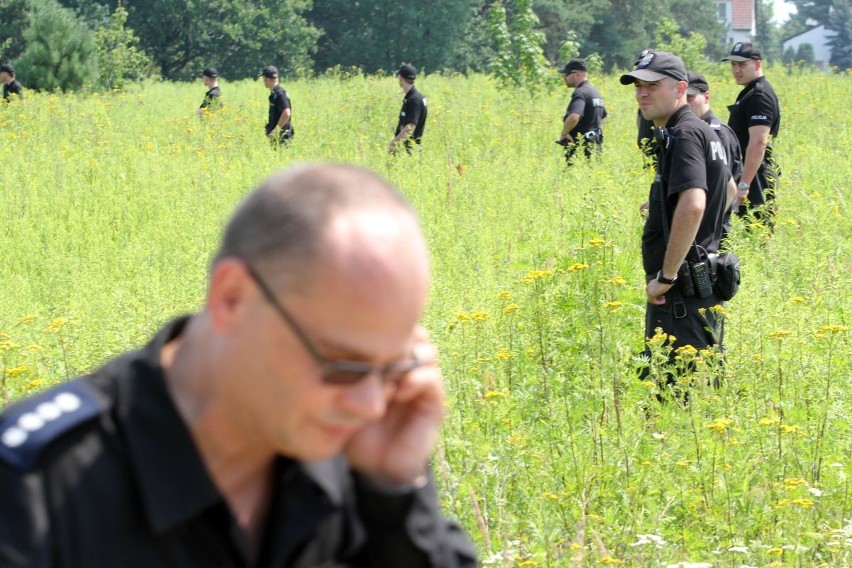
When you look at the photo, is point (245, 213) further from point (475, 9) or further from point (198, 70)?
point (475, 9)

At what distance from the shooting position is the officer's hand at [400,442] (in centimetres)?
168

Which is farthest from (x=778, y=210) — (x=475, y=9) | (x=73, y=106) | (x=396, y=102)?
(x=475, y=9)

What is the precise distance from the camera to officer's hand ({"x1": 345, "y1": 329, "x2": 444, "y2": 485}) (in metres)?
1.68

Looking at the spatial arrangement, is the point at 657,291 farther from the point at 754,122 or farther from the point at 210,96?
the point at 210,96

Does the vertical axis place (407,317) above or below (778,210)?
above

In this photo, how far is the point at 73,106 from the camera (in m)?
18.9

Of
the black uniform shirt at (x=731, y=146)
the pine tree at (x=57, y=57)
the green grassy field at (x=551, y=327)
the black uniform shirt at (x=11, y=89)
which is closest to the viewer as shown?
the green grassy field at (x=551, y=327)

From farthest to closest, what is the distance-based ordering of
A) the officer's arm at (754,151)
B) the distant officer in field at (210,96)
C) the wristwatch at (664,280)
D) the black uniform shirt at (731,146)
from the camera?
the distant officer in field at (210,96), the officer's arm at (754,151), the black uniform shirt at (731,146), the wristwatch at (664,280)

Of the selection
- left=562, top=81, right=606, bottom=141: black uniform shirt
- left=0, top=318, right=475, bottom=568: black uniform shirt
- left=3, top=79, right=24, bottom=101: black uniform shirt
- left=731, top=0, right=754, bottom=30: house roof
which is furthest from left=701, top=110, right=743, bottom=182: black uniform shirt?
left=731, top=0, right=754, bottom=30: house roof

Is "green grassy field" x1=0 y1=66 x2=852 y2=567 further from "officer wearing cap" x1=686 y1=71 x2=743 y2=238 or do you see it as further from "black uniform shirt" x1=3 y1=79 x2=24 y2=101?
"black uniform shirt" x1=3 y1=79 x2=24 y2=101

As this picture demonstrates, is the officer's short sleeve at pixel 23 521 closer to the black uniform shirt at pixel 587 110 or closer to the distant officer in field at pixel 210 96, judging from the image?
the black uniform shirt at pixel 587 110

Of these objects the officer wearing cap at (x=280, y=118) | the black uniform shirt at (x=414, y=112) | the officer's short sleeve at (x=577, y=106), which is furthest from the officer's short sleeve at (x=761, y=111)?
the officer wearing cap at (x=280, y=118)

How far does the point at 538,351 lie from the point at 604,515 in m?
1.65

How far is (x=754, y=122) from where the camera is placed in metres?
9.51
